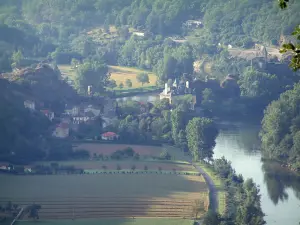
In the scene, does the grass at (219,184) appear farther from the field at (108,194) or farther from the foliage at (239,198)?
the field at (108,194)

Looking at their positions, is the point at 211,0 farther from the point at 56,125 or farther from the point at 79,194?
the point at 79,194

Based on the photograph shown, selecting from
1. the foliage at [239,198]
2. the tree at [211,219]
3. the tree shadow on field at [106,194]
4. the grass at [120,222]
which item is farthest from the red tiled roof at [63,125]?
the tree at [211,219]

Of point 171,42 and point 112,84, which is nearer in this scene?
point 112,84

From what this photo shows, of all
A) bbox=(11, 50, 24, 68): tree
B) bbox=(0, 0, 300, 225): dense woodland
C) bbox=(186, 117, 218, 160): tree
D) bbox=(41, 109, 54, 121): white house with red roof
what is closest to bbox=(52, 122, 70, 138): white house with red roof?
bbox=(0, 0, 300, 225): dense woodland

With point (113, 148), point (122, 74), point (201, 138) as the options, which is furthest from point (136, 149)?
point (122, 74)

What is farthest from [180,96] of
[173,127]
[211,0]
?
[211,0]

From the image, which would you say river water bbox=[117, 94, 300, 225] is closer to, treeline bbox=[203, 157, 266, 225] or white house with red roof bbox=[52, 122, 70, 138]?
treeline bbox=[203, 157, 266, 225]

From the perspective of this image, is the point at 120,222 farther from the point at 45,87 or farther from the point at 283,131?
the point at 45,87
